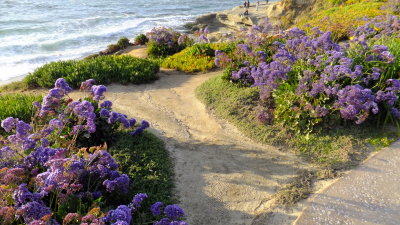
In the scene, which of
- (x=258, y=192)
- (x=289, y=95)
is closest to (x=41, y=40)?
(x=289, y=95)

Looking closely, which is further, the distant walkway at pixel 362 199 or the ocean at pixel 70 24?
the ocean at pixel 70 24

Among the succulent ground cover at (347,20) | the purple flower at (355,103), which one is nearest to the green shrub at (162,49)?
the succulent ground cover at (347,20)

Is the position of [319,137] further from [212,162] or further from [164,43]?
[164,43]

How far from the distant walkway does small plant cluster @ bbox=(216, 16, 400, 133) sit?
1001mm

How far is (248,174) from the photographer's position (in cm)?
528

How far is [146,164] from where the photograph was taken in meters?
5.36

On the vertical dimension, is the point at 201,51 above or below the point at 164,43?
above

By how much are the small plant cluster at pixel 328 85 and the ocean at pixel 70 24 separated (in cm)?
1102

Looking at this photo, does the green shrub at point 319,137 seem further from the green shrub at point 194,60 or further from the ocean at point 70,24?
the ocean at point 70,24

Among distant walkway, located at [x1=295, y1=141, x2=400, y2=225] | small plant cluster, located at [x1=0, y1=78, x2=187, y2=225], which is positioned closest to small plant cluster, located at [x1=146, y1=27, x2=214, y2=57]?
small plant cluster, located at [x1=0, y1=78, x2=187, y2=225]

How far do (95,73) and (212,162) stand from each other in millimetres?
5339

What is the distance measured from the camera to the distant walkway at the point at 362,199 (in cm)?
419

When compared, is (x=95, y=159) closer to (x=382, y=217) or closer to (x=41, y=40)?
(x=382, y=217)

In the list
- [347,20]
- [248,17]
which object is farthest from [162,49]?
[248,17]
